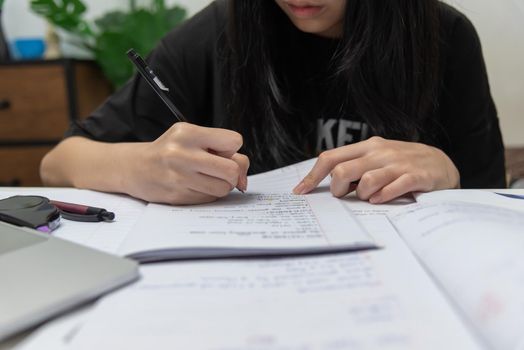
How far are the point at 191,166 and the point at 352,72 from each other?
34 centimetres

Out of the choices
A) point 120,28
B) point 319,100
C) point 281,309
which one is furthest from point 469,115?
point 120,28

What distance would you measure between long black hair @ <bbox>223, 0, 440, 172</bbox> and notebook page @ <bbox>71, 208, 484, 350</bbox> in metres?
0.43

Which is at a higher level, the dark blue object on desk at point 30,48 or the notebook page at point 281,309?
the notebook page at point 281,309

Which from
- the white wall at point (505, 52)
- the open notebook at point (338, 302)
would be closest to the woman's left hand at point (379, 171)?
the open notebook at point (338, 302)

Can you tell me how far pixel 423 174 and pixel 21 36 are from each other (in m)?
1.71

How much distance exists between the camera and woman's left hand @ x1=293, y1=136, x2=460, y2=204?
19.5 inches

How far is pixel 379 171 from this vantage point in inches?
19.6

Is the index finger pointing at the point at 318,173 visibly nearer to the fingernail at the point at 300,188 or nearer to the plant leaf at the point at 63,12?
the fingernail at the point at 300,188

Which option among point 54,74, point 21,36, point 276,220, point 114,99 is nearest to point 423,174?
point 276,220

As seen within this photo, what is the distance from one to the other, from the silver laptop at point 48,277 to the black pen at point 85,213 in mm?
90

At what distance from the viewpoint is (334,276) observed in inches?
11.9

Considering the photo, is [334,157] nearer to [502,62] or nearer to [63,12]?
[502,62]

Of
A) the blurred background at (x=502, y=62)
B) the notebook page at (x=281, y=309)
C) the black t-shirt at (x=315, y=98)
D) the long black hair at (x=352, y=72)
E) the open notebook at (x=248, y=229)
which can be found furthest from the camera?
the blurred background at (x=502, y=62)

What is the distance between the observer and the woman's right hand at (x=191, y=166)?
1.54 ft
